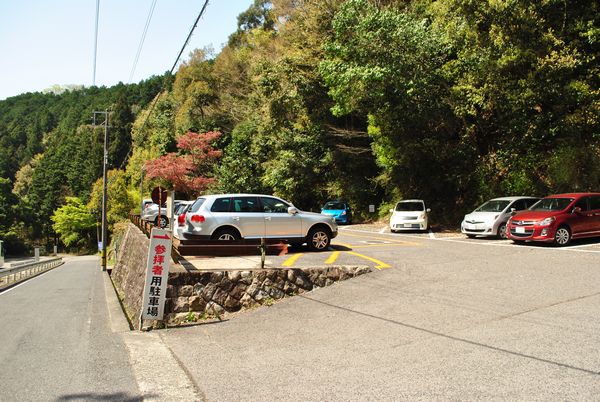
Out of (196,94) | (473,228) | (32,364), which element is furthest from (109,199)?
(32,364)

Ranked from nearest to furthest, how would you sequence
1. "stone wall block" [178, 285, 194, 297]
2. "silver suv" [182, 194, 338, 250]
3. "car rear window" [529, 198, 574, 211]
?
"stone wall block" [178, 285, 194, 297]
"silver suv" [182, 194, 338, 250]
"car rear window" [529, 198, 574, 211]

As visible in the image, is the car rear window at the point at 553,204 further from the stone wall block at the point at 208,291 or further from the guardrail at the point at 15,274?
the guardrail at the point at 15,274

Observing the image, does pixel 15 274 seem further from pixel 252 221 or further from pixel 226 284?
pixel 226 284

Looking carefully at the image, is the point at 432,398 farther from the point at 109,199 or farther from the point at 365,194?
the point at 109,199

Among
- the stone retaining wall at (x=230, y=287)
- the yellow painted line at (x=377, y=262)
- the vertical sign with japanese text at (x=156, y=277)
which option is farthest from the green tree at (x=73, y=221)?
the vertical sign with japanese text at (x=156, y=277)

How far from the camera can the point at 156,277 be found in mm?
8367

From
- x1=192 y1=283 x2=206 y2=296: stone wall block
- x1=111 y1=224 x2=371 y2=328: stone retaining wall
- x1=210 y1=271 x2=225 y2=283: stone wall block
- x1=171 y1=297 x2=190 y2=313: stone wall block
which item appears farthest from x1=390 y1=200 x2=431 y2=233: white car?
x1=171 y1=297 x2=190 y2=313: stone wall block

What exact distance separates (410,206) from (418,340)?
16677 mm

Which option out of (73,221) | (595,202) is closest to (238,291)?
(595,202)

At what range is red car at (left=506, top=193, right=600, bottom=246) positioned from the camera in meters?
14.3

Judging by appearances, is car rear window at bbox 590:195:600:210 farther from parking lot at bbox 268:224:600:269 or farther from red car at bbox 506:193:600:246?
parking lot at bbox 268:224:600:269

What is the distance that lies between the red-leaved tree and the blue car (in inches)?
739

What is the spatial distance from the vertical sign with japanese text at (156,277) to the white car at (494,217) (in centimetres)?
1296

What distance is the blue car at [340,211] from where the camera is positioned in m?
30.3
